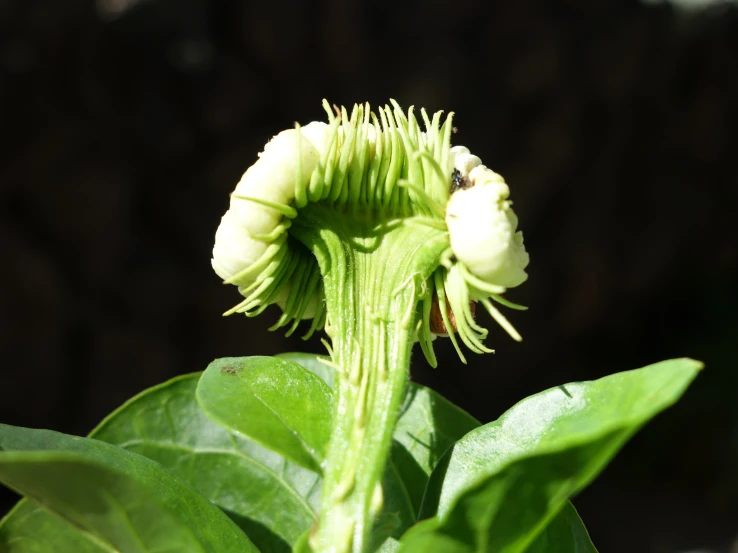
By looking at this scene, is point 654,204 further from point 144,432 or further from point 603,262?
point 144,432

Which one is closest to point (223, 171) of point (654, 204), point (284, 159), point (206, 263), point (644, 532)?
point (206, 263)

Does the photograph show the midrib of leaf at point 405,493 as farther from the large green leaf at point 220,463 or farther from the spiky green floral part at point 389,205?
the spiky green floral part at point 389,205

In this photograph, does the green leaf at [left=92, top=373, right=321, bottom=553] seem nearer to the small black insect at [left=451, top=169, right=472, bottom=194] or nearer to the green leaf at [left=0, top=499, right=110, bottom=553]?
the green leaf at [left=0, top=499, right=110, bottom=553]

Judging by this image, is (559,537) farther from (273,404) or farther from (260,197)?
(260,197)

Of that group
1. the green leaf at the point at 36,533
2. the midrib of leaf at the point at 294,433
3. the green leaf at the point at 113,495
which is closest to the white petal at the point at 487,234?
the midrib of leaf at the point at 294,433

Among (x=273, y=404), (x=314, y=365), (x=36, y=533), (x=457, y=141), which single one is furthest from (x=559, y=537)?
(x=457, y=141)

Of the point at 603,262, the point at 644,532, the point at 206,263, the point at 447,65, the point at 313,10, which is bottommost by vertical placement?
the point at 644,532

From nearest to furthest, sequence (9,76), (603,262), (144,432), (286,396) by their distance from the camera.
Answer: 1. (286,396)
2. (144,432)
3. (9,76)
4. (603,262)
